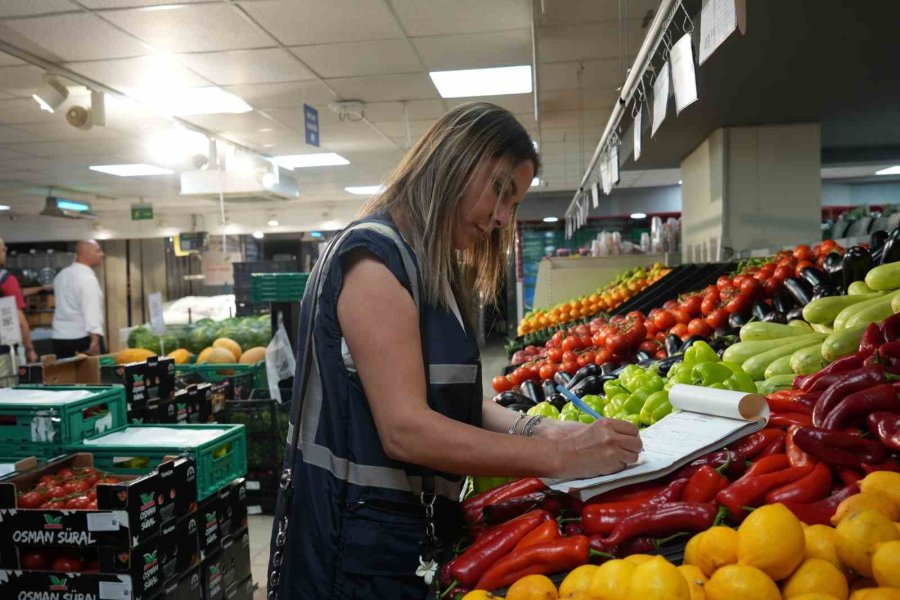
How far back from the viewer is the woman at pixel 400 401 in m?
1.20

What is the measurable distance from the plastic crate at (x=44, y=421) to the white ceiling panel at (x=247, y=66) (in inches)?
133

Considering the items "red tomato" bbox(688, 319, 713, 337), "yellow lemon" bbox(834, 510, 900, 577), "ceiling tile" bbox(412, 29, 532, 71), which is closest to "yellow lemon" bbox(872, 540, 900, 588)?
"yellow lemon" bbox(834, 510, 900, 577)

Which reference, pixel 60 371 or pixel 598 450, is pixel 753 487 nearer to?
pixel 598 450

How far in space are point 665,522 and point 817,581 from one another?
282mm

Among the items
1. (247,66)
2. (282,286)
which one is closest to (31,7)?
(247,66)

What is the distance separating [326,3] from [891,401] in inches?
171

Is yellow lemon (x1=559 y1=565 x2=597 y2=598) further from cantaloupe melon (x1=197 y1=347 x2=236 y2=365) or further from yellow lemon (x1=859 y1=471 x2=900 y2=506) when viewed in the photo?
cantaloupe melon (x1=197 y1=347 x2=236 y2=365)

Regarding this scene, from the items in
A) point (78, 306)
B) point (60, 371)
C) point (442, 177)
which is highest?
point (442, 177)

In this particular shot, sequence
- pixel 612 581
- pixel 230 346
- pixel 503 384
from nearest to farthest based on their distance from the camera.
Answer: pixel 612 581 → pixel 503 384 → pixel 230 346

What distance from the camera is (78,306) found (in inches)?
279

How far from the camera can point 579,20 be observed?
5012 millimetres

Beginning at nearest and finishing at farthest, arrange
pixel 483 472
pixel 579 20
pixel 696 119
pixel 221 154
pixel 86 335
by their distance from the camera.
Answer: pixel 483 472 → pixel 579 20 → pixel 696 119 → pixel 86 335 → pixel 221 154

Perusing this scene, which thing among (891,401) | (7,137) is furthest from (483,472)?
(7,137)

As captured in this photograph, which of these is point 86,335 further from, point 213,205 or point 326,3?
point 213,205
